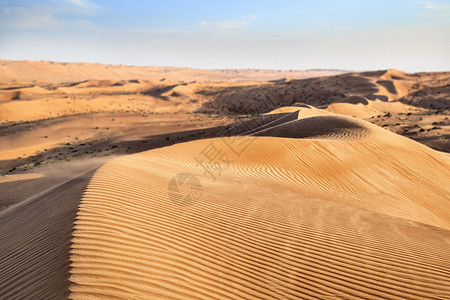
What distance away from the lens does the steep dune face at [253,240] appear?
302 centimetres

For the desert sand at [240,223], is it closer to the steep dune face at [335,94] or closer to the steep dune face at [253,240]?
the steep dune face at [253,240]

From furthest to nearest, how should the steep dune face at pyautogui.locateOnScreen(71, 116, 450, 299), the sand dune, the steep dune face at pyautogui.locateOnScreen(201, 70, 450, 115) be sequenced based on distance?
the steep dune face at pyautogui.locateOnScreen(201, 70, 450, 115)
the steep dune face at pyautogui.locateOnScreen(71, 116, 450, 299)
the sand dune

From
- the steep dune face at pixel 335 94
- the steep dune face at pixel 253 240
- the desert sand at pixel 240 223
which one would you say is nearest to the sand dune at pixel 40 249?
the desert sand at pixel 240 223

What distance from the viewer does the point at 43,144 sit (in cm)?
1917

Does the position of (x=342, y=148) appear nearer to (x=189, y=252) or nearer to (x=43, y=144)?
(x=189, y=252)

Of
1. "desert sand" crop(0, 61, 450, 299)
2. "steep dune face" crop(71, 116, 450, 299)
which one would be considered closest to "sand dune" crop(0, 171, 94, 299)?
"desert sand" crop(0, 61, 450, 299)

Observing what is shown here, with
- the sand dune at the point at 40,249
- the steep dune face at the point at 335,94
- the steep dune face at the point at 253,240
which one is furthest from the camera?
the steep dune face at the point at 335,94

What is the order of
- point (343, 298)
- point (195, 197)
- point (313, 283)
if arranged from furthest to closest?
point (195, 197), point (313, 283), point (343, 298)

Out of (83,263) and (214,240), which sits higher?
(83,263)

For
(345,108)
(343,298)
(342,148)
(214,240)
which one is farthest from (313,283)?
(345,108)

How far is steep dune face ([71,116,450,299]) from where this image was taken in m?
3.02

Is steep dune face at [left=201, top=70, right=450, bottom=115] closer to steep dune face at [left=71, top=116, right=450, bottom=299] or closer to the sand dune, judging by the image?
steep dune face at [left=71, top=116, right=450, bottom=299]

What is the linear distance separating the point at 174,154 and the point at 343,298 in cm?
767

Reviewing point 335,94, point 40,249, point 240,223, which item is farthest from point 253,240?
point 335,94
